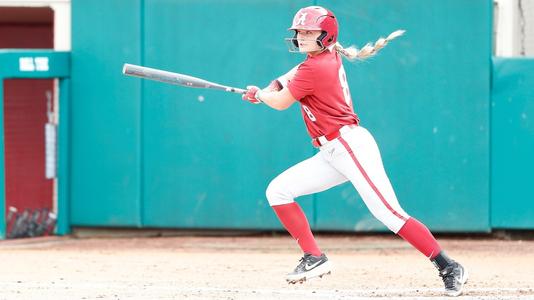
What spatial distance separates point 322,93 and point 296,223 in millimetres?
769

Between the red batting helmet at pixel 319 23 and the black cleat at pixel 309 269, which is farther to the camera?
the black cleat at pixel 309 269

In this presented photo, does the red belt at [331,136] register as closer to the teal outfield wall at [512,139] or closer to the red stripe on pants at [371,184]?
the red stripe on pants at [371,184]

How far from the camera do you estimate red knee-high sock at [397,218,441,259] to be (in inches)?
239

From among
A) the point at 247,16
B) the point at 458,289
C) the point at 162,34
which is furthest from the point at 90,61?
the point at 458,289

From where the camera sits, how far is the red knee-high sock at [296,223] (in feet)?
20.5

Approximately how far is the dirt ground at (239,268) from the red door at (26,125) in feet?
3.13

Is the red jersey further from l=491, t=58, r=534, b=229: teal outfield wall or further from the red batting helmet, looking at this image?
l=491, t=58, r=534, b=229: teal outfield wall

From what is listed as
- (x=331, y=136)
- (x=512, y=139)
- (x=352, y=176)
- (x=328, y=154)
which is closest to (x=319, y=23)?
(x=331, y=136)

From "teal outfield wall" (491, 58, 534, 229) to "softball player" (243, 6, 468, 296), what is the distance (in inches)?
150

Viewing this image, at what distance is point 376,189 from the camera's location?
238 inches

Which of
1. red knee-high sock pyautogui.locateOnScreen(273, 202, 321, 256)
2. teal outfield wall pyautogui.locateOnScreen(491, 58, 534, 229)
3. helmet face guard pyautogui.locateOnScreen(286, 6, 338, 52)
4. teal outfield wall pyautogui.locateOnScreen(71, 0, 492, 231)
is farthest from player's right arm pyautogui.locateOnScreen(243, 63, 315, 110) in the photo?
teal outfield wall pyautogui.locateOnScreen(491, 58, 534, 229)

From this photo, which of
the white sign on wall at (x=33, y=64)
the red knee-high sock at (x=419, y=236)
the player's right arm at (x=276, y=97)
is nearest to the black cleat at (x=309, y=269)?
the red knee-high sock at (x=419, y=236)

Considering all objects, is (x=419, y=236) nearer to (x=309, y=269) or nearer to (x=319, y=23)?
(x=309, y=269)

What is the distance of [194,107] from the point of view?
32.4 feet
